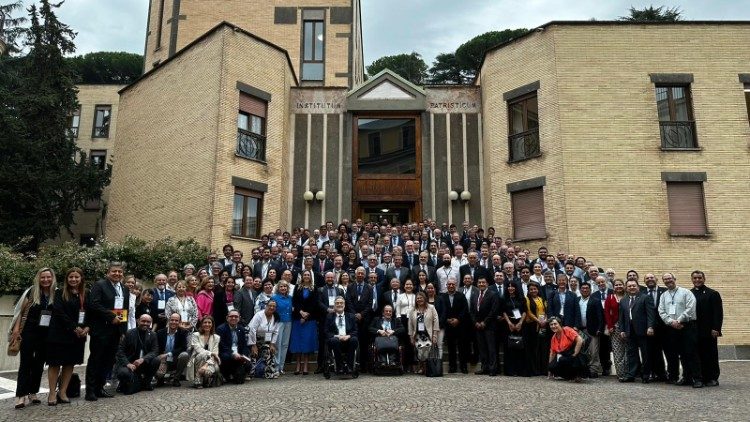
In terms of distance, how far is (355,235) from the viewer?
1451 cm

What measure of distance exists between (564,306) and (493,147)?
8.88 metres

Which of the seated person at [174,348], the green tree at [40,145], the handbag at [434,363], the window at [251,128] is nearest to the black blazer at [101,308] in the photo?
the seated person at [174,348]

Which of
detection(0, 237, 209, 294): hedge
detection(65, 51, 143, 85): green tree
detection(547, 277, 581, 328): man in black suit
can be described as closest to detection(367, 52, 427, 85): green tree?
detection(65, 51, 143, 85): green tree

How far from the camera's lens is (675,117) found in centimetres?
1708

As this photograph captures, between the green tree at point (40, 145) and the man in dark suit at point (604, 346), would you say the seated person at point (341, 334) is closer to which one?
the man in dark suit at point (604, 346)

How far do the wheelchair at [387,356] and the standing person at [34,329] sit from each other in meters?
5.01

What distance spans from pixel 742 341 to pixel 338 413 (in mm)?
13528

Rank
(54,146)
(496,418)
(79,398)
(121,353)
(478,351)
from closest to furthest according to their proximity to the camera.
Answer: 1. (496,418)
2. (79,398)
3. (121,353)
4. (478,351)
5. (54,146)

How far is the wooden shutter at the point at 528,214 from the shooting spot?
1695 centimetres

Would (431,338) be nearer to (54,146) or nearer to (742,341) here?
(742,341)

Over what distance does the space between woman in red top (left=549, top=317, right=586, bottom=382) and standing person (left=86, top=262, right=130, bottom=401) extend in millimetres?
6825

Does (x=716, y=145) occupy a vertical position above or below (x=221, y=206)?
above

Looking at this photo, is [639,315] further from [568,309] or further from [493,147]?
[493,147]

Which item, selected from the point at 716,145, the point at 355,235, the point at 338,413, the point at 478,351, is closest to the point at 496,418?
the point at 338,413
